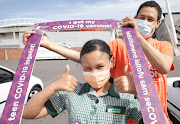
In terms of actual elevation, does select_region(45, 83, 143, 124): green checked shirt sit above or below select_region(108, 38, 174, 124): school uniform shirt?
below

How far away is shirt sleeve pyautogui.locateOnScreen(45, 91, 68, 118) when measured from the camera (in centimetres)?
127

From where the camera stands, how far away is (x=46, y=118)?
3.69 m

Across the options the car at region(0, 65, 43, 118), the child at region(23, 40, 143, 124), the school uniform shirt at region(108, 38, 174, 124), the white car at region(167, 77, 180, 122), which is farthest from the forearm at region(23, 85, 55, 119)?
the white car at region(167, 77, 180, 122)

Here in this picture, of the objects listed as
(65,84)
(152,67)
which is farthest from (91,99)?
(152,67)

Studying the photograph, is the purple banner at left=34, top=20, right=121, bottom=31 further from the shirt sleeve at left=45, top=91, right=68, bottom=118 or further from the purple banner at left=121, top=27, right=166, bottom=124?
the shirt sleeve at left=45, top=91, right=68, bottom=118

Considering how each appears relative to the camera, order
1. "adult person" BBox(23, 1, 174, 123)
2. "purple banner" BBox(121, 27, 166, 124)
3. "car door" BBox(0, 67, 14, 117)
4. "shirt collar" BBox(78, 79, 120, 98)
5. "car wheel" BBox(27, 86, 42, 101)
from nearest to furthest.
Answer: "purple banner" BBox(121, 27, 166, 124)
"shirt collar" BBox(78, 79, 120, 98)
"adult person" BBox(23, 1, 174, 123)
"car door" BBox(0, 67, 14, 117)
"car wheel" BBox(27, 86, 42, 101)

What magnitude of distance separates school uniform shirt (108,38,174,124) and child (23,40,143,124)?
0.40 metres

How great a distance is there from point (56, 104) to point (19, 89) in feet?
1.02

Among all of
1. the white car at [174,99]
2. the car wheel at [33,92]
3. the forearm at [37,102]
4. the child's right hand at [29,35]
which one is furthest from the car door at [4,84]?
the white car at [174,99]

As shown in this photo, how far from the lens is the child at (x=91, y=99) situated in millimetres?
1166

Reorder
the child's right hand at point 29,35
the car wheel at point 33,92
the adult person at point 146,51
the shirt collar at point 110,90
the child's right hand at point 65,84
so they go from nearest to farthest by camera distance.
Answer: the child's right hand at point 65,84 < the shirt collar at point 110,90 < the adult person at point 146,51 < the child's right hand at point 29,35 < the car wheel at point 33,92

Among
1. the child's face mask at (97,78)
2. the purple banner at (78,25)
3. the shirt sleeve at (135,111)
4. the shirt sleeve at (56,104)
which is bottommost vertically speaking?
the shirt sleeve at (135,111)

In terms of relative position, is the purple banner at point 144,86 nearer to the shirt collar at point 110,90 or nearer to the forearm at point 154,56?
the forearm at point 154,56

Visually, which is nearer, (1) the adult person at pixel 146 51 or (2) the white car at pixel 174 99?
(1) the adult person at pixel 146 51
